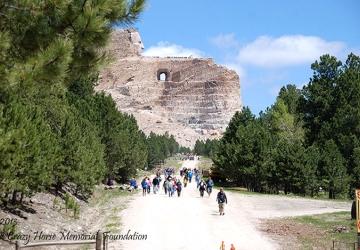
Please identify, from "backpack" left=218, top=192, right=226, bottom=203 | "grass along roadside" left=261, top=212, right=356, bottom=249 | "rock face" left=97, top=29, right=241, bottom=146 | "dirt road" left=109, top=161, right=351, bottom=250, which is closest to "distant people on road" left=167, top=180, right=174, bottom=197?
"dirt road" left=109, top=161, right=351, bottom=250

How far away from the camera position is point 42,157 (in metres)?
22.0

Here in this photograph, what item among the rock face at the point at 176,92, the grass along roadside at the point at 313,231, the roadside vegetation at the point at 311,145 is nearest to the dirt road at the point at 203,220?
the grass along roadside at the point at 313,231

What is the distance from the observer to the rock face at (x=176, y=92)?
172 m

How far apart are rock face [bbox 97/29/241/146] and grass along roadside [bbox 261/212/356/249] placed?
13643 cm

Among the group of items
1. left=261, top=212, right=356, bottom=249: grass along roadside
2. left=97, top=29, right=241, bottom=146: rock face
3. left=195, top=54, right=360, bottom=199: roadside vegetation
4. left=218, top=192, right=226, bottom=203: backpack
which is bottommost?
left=261, top=212, right=356, bottom=249: grass along roadside

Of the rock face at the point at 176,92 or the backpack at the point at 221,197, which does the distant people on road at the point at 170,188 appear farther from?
the rock face at the point at 176,92

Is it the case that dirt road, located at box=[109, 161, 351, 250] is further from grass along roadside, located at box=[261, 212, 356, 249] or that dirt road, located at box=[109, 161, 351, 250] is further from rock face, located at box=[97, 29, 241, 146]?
rock face, located at box=[97, 29, 241, 146]

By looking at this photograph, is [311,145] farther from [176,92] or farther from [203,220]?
[176,92]

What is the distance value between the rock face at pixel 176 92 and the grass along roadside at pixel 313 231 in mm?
136425

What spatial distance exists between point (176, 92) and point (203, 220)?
164124mm

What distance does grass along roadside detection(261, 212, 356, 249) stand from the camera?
19.0 m

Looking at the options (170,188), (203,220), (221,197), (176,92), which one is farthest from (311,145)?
(176,92)

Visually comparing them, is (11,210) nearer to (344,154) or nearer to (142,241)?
(142,241)

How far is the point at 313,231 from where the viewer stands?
22.5 meters
